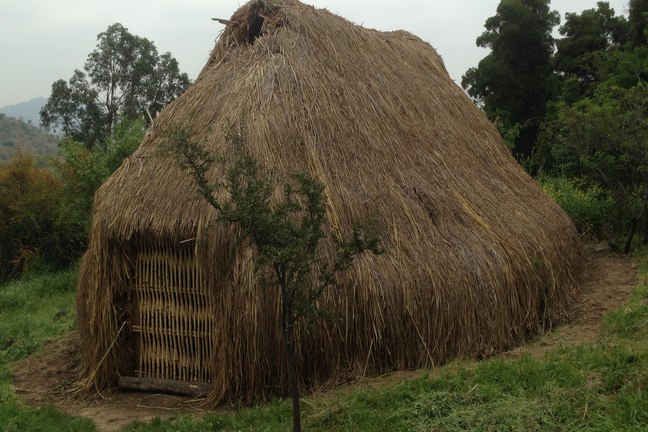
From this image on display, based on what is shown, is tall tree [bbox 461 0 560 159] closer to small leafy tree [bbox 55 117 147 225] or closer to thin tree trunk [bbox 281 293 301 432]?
small leafy tree [bbox 55 117 147 225]

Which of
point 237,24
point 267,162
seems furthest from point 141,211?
point 237,24

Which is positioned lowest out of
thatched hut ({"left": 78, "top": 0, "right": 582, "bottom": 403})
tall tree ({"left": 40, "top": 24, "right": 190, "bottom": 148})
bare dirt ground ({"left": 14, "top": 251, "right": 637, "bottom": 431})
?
bare dirt ground ({"left": 14, "top": 251, "right": 637, "bottom": 431})

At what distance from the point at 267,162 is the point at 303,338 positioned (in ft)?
6.41

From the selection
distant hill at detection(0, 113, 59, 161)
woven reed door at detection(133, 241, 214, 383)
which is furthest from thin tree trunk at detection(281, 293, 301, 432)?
distant hill at detection(0, 113, 59, 161)

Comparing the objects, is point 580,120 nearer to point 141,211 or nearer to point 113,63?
point 141,211

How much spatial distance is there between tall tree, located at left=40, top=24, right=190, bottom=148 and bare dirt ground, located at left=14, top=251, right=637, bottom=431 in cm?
1688

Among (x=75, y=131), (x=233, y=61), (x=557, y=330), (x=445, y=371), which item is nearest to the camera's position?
(x=445, y=371)

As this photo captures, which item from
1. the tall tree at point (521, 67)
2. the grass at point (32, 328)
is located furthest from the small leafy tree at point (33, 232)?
the tall tree at point (521, 67)

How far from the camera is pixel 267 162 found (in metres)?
6.38

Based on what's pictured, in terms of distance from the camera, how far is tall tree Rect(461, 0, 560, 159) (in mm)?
24500

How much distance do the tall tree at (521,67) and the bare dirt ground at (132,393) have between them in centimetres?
1656

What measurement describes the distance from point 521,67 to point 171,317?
22.5 meters

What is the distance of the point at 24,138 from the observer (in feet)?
154

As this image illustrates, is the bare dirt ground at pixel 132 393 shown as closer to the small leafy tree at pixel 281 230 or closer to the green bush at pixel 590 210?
the small leafy tree at pixel 281 230
